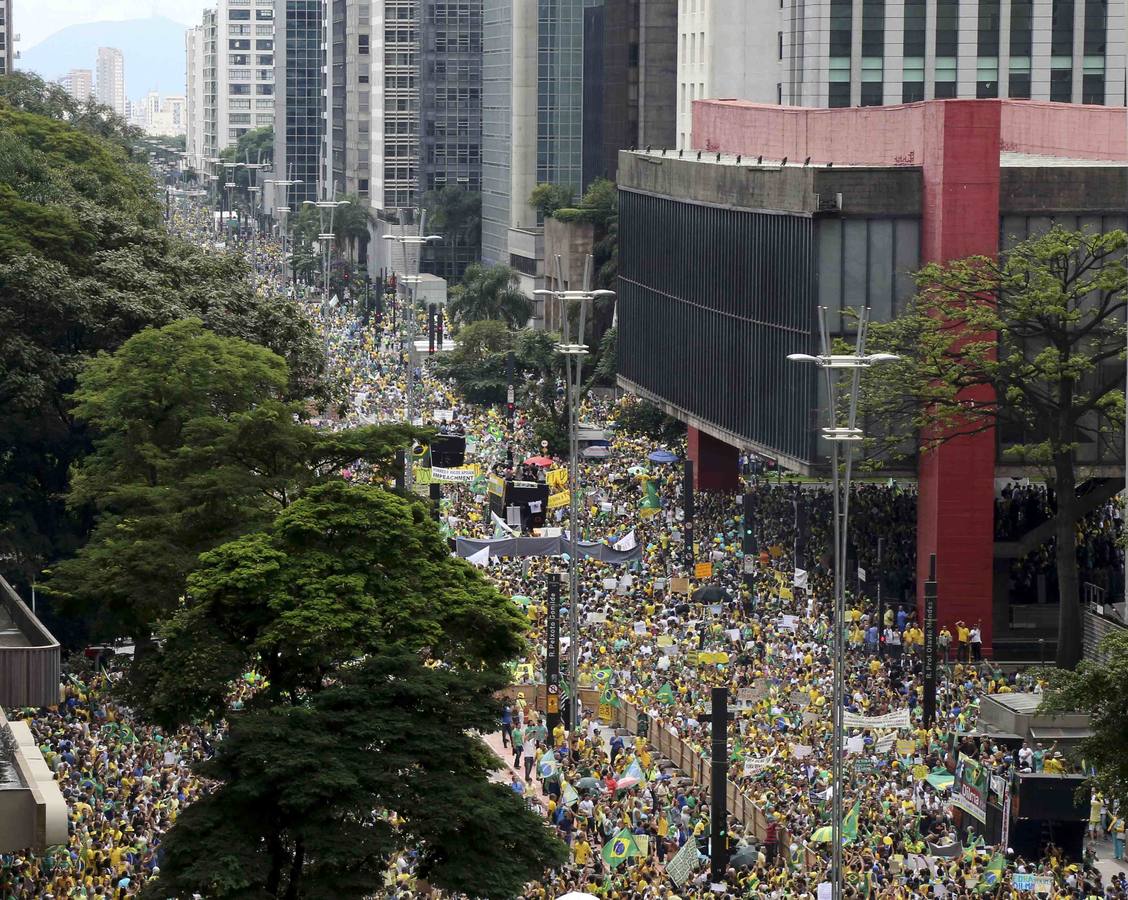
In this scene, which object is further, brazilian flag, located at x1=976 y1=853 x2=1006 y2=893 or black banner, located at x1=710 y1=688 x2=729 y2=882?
black banner, located at x1=710 y1=688 x2=729 y2=882

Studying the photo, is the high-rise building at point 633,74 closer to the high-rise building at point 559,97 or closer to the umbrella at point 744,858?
the high-rise building at point 559,97

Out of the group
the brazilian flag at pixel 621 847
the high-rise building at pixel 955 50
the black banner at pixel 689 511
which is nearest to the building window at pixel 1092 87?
the high-rise building at pixel 955 50

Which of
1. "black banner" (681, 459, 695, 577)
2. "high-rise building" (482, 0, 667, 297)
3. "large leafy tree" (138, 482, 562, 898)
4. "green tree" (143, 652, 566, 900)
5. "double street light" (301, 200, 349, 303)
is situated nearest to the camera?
"green tree" (143, 652, 566, 900)

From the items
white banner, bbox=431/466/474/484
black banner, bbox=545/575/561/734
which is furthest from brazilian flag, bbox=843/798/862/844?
white banner, bbox=431/466/474/484

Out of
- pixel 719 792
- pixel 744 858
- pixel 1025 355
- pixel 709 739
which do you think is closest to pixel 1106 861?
pixel 744 858

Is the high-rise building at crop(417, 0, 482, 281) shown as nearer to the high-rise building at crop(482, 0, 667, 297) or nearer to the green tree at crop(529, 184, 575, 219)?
the high-rise building at crop(482, 0, 667, 297)

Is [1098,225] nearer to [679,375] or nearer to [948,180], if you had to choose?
[948,180]

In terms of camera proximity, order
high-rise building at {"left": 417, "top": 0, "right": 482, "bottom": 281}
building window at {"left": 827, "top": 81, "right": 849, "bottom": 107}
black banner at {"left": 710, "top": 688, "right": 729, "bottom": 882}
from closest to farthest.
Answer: black banner at {"left": 710, "top": 688, "right": 729, "bottom": 882}
building window at {"left": 827, "top": 81, "right": 849, "bottom": 107}
high-rise building at {"left": 417, "top": 0, "right": 482, "bottom": 281}
